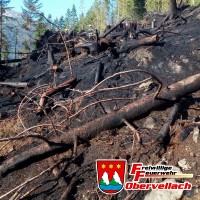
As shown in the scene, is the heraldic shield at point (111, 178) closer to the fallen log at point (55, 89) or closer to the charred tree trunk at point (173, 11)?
the fallen log at point (55, 89)

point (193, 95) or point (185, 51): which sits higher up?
point (185, 51)

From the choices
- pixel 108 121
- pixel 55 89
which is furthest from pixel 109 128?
pixel 55 89

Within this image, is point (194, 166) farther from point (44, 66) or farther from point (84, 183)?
point (44, 66)

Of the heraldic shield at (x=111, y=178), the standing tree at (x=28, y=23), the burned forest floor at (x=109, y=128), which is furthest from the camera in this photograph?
the standing tree at (x=28, y=23)

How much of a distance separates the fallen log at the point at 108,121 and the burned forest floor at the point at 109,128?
0.05 feet

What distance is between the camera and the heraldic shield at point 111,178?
4.49m

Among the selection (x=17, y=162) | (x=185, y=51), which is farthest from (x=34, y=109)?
(x=185, y=51)

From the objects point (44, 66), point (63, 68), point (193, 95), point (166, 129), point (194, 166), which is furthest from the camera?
point (44, 66)

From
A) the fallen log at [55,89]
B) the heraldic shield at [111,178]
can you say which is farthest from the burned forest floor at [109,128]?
→ the heraldic shield at [111,178]

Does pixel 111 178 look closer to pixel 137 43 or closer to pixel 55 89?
pixel 55 89

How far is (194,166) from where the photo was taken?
4617mm

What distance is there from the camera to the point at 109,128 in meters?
5.73

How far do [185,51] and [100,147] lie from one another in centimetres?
342

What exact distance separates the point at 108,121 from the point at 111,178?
141 centimetres
